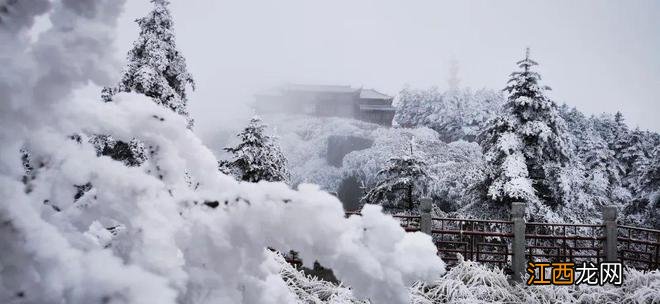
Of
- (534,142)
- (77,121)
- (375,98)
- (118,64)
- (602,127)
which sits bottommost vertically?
(77,121)

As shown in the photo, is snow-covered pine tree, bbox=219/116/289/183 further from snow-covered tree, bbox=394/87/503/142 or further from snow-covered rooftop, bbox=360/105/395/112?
snow-covered rooftop, bbox=360/105/395/112

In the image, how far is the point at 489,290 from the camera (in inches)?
221

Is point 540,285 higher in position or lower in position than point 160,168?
lower

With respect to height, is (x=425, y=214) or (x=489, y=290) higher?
(x=425, y=214)

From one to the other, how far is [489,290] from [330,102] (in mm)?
36559

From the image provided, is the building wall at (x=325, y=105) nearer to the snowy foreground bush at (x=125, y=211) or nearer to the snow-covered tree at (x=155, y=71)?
the snow-covered tree at (x=155, y=71)

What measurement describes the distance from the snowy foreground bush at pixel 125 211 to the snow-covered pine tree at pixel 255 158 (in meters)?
15.1

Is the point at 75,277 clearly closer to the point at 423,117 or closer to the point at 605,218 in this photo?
the point at 605,218

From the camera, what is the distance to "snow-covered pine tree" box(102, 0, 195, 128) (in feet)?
39.9

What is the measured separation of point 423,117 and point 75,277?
4004cm

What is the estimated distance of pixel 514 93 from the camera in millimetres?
13711

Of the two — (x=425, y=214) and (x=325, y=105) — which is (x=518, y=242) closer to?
(x=425, y=214)

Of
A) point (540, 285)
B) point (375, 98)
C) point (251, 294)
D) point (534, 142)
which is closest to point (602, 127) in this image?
point (375, 98)

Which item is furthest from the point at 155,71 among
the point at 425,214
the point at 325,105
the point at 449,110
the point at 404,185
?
the point at 325,105
